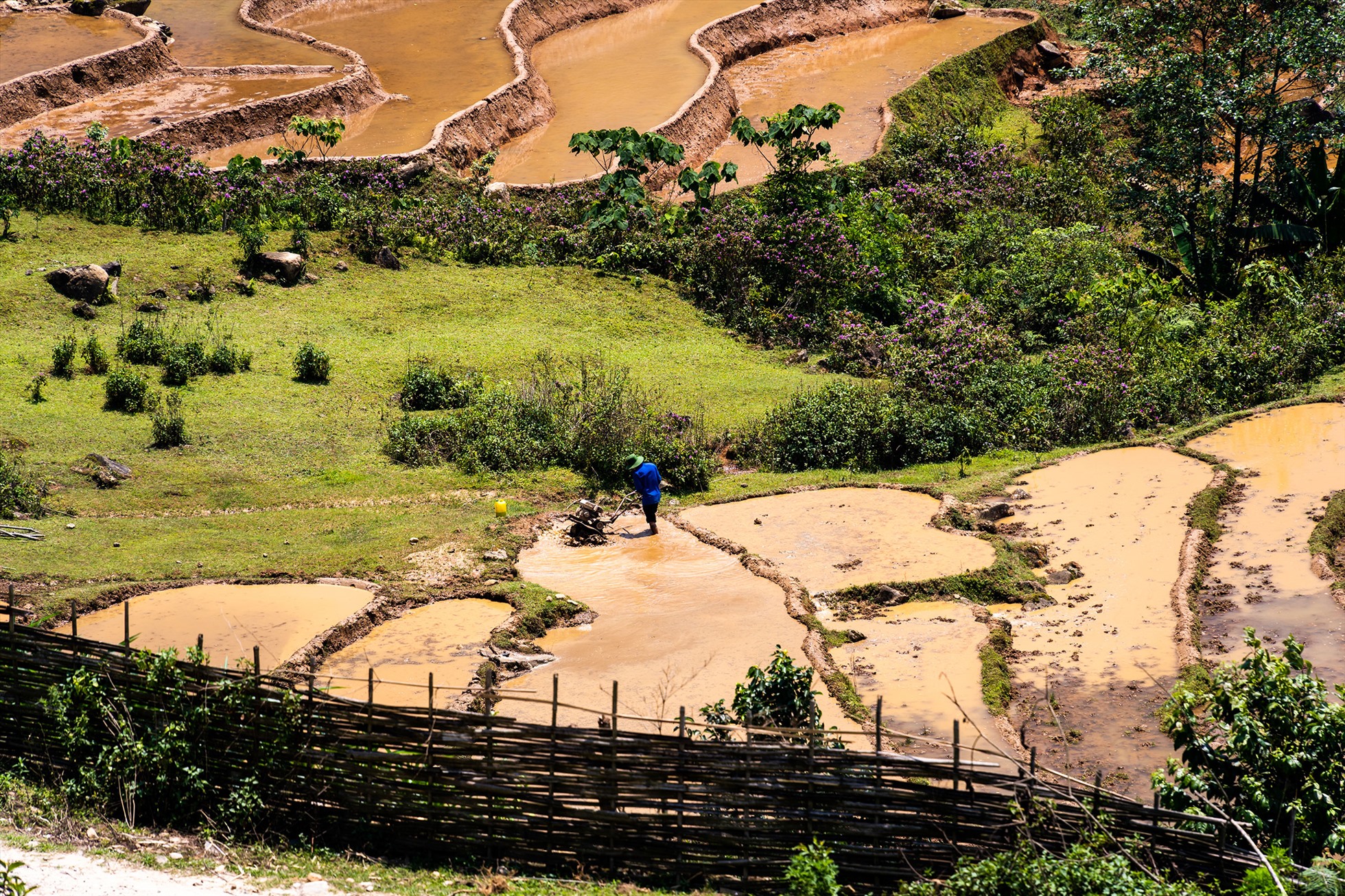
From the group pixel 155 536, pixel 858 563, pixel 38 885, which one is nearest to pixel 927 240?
pixel 858 563

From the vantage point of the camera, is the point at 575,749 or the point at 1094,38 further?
the point at 1094,38

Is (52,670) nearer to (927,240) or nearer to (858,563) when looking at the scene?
(858,563)

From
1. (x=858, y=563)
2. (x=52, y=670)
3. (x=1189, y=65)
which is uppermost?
(x=1189, y=65)

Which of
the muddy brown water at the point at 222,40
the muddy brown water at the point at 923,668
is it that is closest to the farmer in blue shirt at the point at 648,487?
the muddy brown water at the point at 923,668

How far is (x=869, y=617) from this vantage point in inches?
470

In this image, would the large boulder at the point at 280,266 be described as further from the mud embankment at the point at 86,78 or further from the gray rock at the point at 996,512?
the gray rock at the point at 996,512

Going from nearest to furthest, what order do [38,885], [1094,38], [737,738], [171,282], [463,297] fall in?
[38,885] < [737,738] < [171,282] < [463,297] < [1094,38]

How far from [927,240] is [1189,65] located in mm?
5030

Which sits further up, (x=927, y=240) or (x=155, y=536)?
(x=927, y=240)

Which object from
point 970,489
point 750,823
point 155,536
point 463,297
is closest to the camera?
point 750,823

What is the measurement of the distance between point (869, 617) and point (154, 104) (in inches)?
885

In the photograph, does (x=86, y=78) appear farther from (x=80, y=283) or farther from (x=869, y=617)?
(x=869, y=617)

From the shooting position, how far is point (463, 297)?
803 inches

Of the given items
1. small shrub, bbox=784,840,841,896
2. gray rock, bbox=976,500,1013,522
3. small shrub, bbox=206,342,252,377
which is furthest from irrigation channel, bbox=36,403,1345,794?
small shrub, bbox=206,342,252,377
